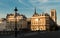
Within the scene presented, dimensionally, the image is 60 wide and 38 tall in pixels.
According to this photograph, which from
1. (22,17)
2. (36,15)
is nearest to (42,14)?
(36,15)

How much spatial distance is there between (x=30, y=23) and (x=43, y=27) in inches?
395

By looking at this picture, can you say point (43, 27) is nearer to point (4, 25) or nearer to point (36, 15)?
point (36, 15)

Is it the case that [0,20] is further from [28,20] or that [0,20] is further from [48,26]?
[48,26]

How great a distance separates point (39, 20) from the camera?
4781 inches

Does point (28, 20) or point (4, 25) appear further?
point (28, 20)

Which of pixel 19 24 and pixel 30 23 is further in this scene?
pixel 30 23

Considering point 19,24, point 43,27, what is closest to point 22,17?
point 19,24

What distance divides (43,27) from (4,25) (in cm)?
2161

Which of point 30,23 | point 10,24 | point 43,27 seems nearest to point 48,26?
point 43,27

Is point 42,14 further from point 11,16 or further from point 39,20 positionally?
point 11,16

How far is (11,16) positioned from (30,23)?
11880 mm

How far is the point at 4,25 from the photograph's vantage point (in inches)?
4646

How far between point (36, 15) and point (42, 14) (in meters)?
3.80

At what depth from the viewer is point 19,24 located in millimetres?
116000
